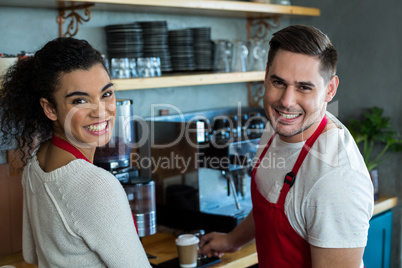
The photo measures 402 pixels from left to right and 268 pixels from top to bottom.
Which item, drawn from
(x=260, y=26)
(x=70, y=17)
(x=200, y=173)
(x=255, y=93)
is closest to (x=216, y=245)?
(x=200, y=173)

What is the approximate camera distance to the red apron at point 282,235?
57.9 inches

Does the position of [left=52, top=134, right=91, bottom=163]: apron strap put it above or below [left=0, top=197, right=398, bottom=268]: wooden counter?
above

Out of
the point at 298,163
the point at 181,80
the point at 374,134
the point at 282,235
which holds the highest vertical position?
the point at 181,80

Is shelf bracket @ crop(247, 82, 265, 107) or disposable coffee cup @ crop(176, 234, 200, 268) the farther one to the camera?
shelf bracket @ crop(247, 82, 265, 107)

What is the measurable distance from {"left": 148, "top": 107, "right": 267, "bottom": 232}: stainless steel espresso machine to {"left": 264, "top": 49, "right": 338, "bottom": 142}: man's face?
87cm

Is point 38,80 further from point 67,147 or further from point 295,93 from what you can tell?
point 295,93

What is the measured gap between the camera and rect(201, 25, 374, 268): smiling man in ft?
4.29

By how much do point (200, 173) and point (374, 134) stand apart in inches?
50.9

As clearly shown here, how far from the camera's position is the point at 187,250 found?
1.92m

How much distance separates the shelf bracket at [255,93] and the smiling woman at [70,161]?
7.11ft

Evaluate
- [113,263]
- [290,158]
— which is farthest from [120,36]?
[113,263]

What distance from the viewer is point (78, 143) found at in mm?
1369

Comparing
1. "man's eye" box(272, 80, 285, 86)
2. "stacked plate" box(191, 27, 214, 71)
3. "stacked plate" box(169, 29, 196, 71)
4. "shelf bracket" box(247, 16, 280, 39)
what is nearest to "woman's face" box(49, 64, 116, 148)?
"man's eye" box(272, 80, 285, 86)

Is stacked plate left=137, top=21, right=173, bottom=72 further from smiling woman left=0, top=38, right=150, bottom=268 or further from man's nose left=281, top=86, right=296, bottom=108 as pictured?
man's nose left=281, top=86, right=296, bottom=108
